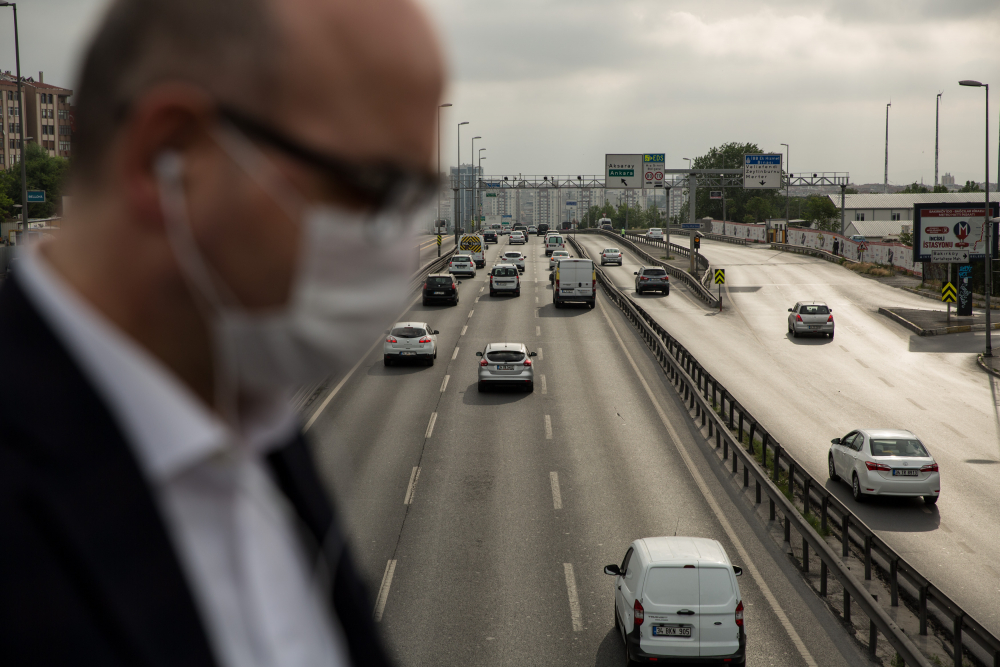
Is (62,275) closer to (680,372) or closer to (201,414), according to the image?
(201,414)

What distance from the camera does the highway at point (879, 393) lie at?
1966cm

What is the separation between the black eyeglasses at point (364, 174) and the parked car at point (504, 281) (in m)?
57.9

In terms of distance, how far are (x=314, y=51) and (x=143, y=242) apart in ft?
1.08

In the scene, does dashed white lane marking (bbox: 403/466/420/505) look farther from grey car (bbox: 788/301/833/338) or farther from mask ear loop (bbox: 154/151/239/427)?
grey car (bbox: 788/301/833/338)

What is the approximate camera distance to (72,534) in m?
1.00

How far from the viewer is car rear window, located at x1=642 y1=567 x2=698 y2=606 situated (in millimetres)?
13688

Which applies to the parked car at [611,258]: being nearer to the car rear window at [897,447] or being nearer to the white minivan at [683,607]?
the car rear window at [897,447]

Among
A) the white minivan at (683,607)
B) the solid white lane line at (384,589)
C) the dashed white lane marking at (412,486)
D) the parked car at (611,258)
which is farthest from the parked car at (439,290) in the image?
the white minivan at (683,607)

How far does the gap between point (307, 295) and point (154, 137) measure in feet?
0.93

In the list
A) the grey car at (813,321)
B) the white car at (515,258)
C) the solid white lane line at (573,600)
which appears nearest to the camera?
the solid white lane line at (573,600)

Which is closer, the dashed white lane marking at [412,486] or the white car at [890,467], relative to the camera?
the dashed white lane marking at [412,486]

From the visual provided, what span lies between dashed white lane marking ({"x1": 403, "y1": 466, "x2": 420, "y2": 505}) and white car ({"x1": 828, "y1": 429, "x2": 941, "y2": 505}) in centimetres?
1110

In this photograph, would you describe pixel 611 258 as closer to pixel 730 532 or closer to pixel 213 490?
pixel 730 532

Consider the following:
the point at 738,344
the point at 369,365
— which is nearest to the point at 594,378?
the point at 369,365
